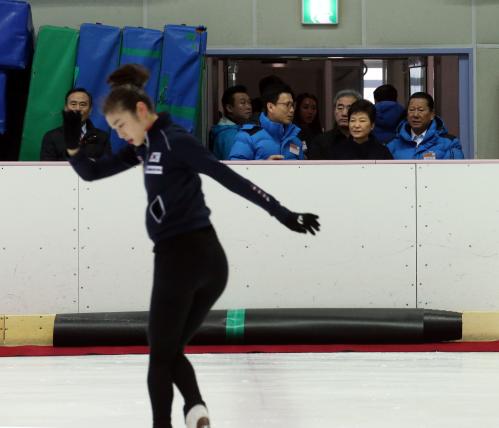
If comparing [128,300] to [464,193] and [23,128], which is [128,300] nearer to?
[23,128]

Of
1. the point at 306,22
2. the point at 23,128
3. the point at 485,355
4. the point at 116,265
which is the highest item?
the point at 306,22

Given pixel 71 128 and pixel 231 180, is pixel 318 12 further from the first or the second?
pixel 231 180

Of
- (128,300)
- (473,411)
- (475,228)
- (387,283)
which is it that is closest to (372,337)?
(387,283)

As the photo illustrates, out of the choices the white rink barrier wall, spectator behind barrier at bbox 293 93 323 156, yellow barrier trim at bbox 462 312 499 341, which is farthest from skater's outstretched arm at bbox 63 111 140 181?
spectator behind barrier at bbox 293 93 323 156

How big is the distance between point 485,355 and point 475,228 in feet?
3.17

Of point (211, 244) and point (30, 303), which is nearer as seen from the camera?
point (211, 244)

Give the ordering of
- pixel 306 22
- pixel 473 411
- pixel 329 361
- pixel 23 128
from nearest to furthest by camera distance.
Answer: pixel 473 411, pixel 329 361, pixel 23 128, pixel 306 22

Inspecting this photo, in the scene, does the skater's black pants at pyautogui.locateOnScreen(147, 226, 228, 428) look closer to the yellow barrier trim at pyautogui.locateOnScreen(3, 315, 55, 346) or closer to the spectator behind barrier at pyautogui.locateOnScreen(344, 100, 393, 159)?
the yellow barrier trim at pyautogui.locateOnScreen(3, 315, 55, 346)

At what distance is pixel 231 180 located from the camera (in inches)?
115

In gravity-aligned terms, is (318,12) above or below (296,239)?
above

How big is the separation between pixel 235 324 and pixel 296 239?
66 centimetres

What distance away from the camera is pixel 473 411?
12.2 feet

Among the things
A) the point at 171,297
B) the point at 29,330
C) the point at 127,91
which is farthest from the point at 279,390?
the point at 29,330

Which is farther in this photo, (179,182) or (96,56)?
(96,56)
